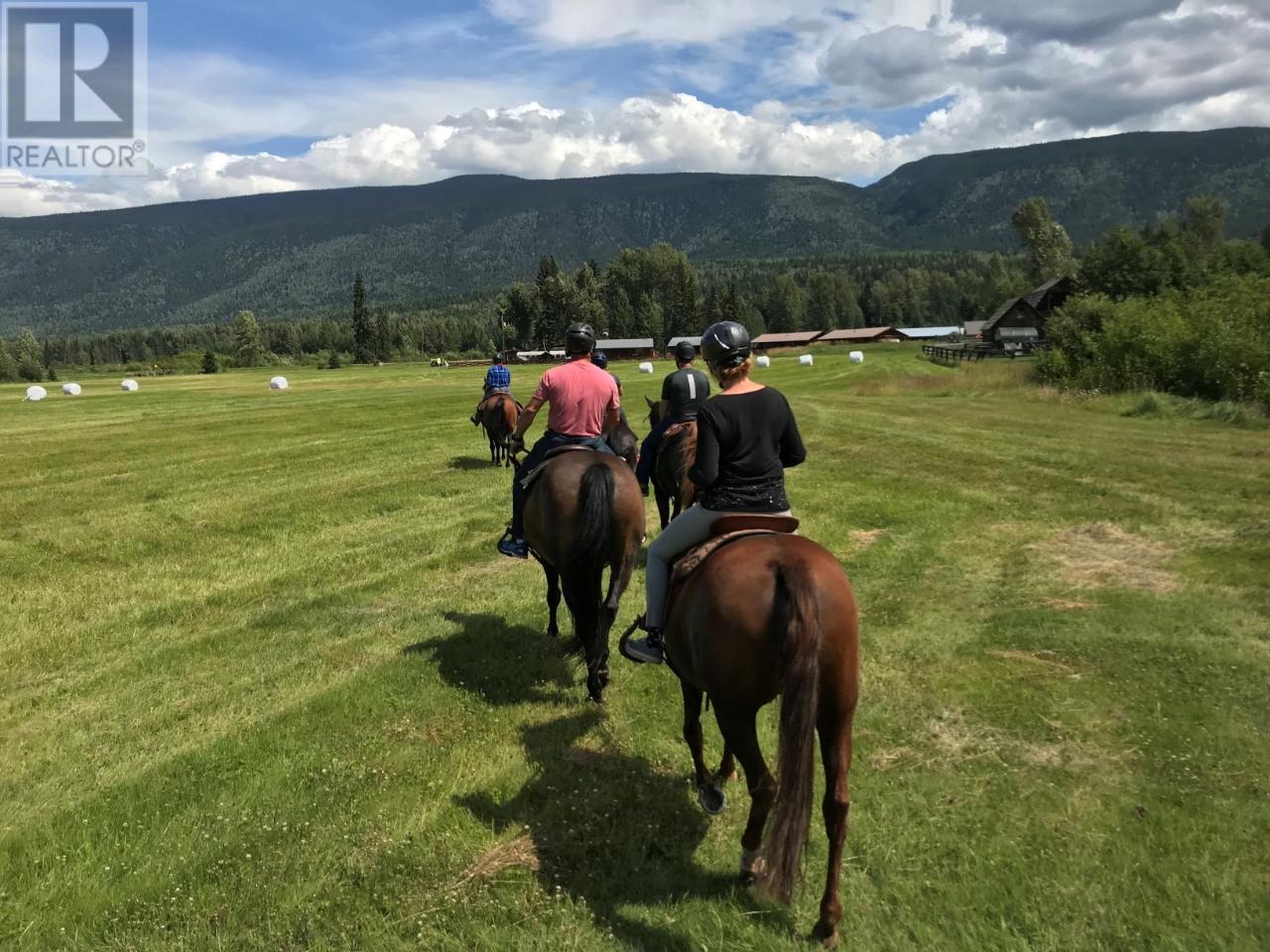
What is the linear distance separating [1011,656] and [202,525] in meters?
14.6

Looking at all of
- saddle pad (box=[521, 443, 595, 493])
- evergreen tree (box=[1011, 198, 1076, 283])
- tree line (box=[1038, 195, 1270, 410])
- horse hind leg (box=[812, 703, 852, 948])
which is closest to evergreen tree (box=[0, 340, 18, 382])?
tree line (box=[1038, 195, 1270, 410])

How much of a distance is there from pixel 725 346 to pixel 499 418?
645 inches

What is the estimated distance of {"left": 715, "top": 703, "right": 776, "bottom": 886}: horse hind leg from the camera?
4535 mm

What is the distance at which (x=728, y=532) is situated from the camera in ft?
17.3

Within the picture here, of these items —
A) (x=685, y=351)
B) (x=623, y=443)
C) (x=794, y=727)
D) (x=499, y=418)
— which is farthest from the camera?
(x=499, y=418)

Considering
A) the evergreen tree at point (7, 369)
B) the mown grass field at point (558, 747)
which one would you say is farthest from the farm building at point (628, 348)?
the mown grass field at point (558, 747)

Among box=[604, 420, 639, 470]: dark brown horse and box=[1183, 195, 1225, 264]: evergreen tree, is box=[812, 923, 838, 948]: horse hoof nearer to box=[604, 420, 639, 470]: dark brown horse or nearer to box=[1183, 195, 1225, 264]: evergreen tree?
box=[604, 420, 639, 470]: dark brown horse

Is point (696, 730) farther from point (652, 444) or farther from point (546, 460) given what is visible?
point (652, 444)

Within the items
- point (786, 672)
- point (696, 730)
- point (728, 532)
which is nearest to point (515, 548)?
point (696, 730)

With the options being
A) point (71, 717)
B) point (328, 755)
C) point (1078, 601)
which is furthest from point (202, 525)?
point (1078, 601)

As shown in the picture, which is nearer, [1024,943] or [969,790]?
[1024,943]

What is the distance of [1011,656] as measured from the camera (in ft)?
26.9

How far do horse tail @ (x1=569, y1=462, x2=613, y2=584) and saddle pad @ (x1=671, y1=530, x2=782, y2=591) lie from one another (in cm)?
198

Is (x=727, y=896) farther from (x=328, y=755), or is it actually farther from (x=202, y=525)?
(x=202, y=525)
